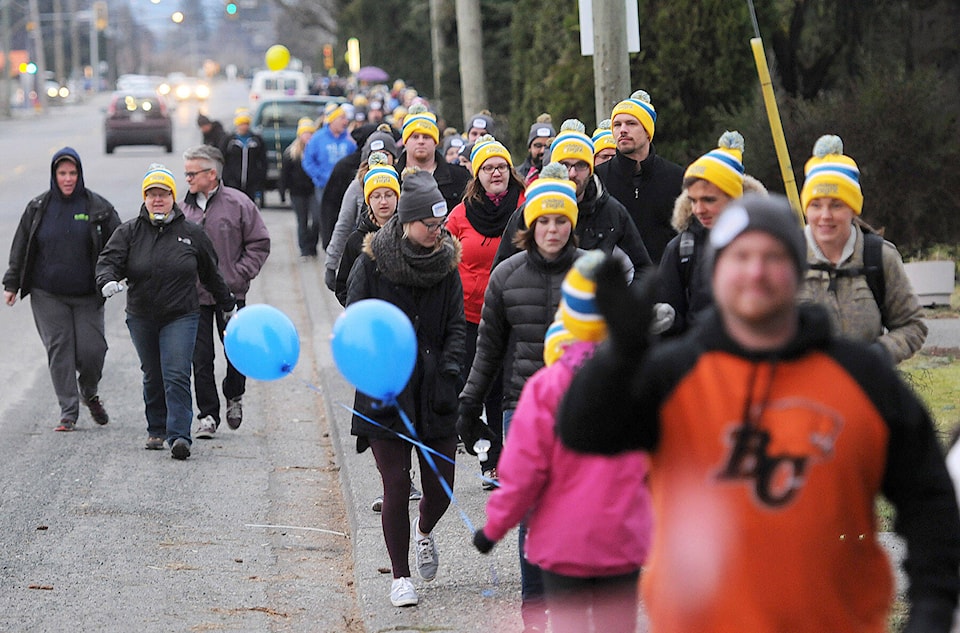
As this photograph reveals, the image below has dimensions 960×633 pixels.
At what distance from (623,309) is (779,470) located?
17.2 inches

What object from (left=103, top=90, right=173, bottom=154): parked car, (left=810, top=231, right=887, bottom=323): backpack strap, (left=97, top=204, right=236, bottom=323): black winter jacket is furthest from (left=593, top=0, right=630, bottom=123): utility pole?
(left=103, top=90, right=173, bottom=154): parked car

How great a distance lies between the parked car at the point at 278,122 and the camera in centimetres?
2673

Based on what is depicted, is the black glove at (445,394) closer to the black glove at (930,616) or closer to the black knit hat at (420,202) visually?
the black knit hat at (420,202)

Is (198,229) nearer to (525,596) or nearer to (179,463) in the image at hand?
(179,463)

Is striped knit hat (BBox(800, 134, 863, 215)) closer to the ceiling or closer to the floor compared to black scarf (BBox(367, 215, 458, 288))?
closer to the ceiling

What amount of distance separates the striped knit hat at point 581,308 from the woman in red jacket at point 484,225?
4200mm

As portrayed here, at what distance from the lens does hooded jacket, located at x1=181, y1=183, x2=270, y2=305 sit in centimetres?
1078

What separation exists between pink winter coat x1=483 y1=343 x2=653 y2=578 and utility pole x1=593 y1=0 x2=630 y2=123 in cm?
666

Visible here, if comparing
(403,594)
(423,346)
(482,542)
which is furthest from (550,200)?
(403,594)

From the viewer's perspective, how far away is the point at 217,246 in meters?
10.8

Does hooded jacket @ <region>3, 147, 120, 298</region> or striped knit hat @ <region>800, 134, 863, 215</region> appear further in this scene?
hooded jacket @ <region>3, 147, 120, 298</region>

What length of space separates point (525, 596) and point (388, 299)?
153 centimetres

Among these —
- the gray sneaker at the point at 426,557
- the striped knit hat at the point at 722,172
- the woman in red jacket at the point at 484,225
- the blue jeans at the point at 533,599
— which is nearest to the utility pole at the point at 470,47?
the woman in red jacket at the point at 484,225

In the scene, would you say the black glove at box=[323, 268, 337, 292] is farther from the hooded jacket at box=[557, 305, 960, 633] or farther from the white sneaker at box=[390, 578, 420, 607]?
the hooded jacket at box=[557, 305, 960, 633]
